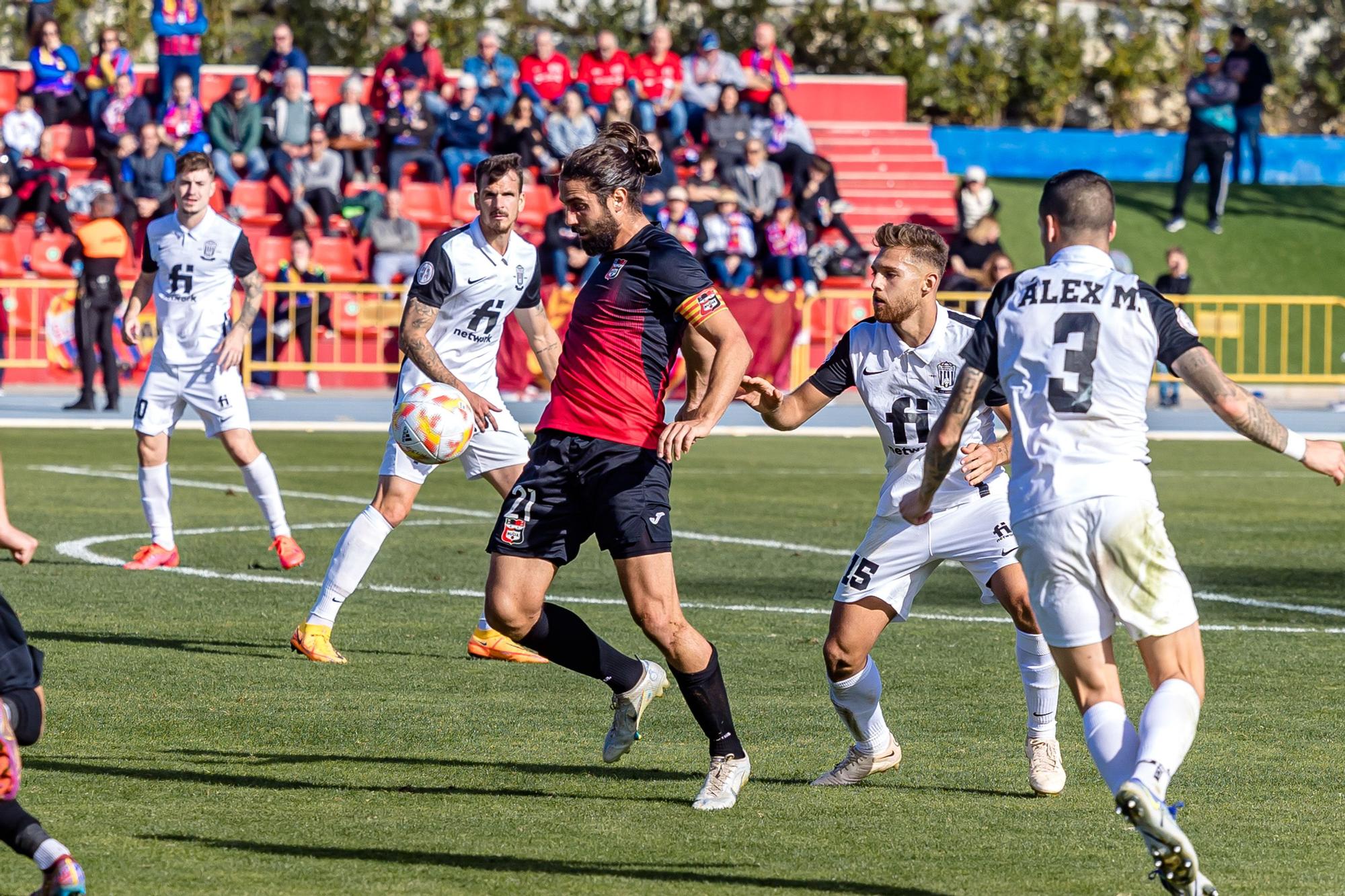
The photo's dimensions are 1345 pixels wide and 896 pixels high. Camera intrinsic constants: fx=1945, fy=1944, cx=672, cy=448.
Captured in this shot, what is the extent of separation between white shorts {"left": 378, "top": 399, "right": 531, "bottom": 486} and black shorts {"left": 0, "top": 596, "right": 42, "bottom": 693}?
4250 millimetres

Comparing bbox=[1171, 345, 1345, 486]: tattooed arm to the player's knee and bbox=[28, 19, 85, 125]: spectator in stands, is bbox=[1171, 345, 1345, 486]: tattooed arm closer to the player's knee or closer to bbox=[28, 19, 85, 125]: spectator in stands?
the player's knee

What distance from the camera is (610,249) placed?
255 inches

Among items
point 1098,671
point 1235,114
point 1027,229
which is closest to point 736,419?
point 1027,229

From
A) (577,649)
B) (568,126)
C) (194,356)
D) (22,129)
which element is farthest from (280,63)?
(577,649)

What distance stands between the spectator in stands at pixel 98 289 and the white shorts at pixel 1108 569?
698 inches

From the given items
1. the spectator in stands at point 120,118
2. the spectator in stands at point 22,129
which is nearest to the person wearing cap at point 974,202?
the spectator in stands at point 120,118

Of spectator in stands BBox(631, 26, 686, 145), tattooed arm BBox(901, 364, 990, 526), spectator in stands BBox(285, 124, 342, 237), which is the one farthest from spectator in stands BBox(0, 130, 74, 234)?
tattooed arm BBox(901, 364, 990, 526)

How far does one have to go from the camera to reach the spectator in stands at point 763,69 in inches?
1175

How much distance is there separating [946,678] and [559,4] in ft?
97.6

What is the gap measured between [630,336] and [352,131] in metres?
22.3

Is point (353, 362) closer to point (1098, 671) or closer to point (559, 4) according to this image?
point (559, 4)

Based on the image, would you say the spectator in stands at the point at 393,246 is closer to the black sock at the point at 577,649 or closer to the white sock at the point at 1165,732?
the black sock at the point at 577,649

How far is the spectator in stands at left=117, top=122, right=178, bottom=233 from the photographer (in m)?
25.8

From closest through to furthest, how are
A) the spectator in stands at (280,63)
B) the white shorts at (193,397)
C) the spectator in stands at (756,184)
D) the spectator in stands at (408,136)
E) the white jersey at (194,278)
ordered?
1. the white shorts at (193,397)
2. the white jersey at (194,278)
3. the spectator in stands at (756,184)
4. the spectator in stands at (408,136)
5. the spectator in stands at (280,63)
